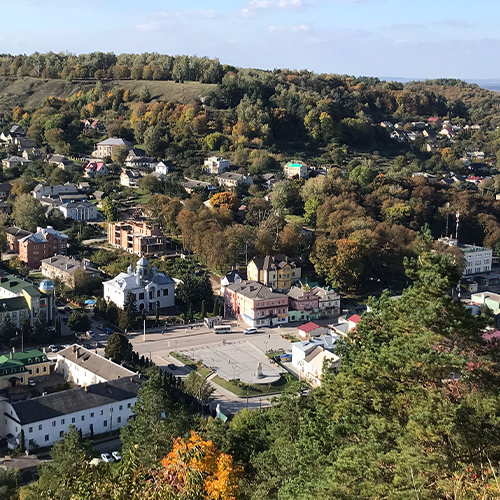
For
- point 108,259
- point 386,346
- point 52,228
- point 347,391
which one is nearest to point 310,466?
point 347,391

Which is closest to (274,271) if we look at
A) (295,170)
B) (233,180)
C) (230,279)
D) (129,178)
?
(230,279)

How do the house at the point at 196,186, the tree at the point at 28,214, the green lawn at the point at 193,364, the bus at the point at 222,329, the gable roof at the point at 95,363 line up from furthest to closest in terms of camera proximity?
the house at the point at 196,186 → the tree at the point at 28,214 → the bus at the point at 222,329 → the green lawn at the point at 193,364 → the gable roof at the point at 95,363

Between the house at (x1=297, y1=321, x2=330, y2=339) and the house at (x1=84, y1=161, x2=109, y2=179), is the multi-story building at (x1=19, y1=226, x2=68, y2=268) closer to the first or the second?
the house at (x1=84, y1=161, x2=109, y2=179)

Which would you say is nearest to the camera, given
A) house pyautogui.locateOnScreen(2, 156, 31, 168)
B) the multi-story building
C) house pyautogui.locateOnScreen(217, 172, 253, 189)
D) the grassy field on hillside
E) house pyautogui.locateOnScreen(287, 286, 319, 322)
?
house pyautogui.locateOnScreen(287, 286, 319, 322)

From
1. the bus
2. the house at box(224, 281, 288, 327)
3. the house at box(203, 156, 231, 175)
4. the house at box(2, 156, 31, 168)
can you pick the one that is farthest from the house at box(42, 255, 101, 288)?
the house at box(2, 156, 31, 168)

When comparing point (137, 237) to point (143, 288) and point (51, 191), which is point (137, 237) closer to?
point (143, 288)

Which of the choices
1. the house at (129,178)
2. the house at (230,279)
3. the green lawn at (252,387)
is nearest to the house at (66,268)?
the house at (230,279)

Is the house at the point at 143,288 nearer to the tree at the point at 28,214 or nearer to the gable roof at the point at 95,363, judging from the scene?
the gable roof at the point at 95,363
